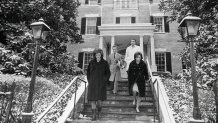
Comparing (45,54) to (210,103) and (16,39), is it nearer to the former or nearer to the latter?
(16,39)

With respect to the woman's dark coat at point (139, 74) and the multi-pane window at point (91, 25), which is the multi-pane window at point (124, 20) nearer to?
the multi-pane window at point (91, 25)

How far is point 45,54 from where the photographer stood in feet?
38.0

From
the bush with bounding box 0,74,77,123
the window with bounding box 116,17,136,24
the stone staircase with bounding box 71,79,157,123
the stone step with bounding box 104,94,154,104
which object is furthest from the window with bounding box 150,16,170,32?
the bush with bounding box 0,74,77,123

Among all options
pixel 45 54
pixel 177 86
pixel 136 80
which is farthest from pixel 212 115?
pixel 45 54

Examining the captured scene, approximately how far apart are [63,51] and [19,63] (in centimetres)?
366

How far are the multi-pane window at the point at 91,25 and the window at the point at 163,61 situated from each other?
19.2ft

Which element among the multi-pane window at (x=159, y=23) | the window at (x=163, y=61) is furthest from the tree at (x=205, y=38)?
the multi-pane window at (x=159, y=23)

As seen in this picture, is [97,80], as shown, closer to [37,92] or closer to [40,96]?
[40,96]

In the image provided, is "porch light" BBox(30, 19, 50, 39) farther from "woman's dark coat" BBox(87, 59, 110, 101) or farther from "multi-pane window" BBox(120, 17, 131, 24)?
"multi-pane window" BBox(120, 17, 131, 24)

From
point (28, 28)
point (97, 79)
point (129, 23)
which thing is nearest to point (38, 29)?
point (97, 79)

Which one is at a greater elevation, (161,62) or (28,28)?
(28,28)

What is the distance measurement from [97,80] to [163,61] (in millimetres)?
11972

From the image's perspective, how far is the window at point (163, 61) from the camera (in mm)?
16353

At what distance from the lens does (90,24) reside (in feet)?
60.9
